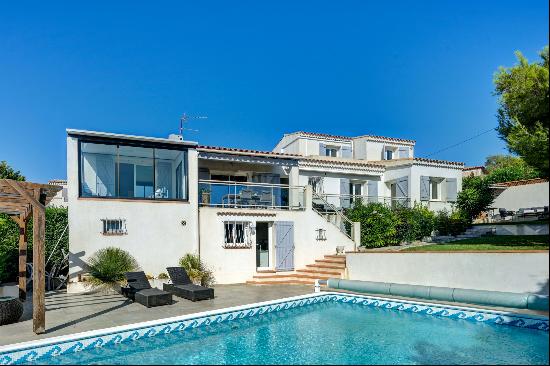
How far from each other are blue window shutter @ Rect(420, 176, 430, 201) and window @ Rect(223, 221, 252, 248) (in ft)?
45.9

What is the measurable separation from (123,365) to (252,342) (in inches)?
127

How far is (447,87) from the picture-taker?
2542 centimetres

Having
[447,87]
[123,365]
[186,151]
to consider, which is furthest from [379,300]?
[447,87]

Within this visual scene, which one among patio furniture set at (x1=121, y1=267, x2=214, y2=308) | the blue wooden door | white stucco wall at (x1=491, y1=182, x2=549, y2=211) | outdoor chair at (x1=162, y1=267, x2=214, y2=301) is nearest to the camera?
patio furniture set at (x1=121, y1=267, x2=214, y2=308)

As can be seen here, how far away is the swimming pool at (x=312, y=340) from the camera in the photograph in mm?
8781

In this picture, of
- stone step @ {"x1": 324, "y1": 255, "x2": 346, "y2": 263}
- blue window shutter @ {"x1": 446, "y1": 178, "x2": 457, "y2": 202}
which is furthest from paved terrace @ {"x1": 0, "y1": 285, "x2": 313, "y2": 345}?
blue window shutter @ {"x1": 446, "y1": 178, "x2": 457, "y2": 202}

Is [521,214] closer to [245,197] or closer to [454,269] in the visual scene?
[454,269]

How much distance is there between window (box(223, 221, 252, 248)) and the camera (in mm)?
19641

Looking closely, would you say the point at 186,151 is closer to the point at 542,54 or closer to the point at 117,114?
the point at 542,54

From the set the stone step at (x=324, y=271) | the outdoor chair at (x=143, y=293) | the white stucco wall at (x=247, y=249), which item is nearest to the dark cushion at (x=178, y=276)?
the outdoor chair at (x=143, y=293)

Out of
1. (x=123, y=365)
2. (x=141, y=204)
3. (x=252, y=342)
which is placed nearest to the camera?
(x=123, y=365)

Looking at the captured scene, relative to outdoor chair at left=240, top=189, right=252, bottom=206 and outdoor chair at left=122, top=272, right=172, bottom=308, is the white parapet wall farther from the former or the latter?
outdoor chair at left=122, top=272, right=172, bottom=308

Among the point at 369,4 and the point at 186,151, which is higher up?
the point at 369,4

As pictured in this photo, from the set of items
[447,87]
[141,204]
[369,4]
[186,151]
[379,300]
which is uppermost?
[369,4]
